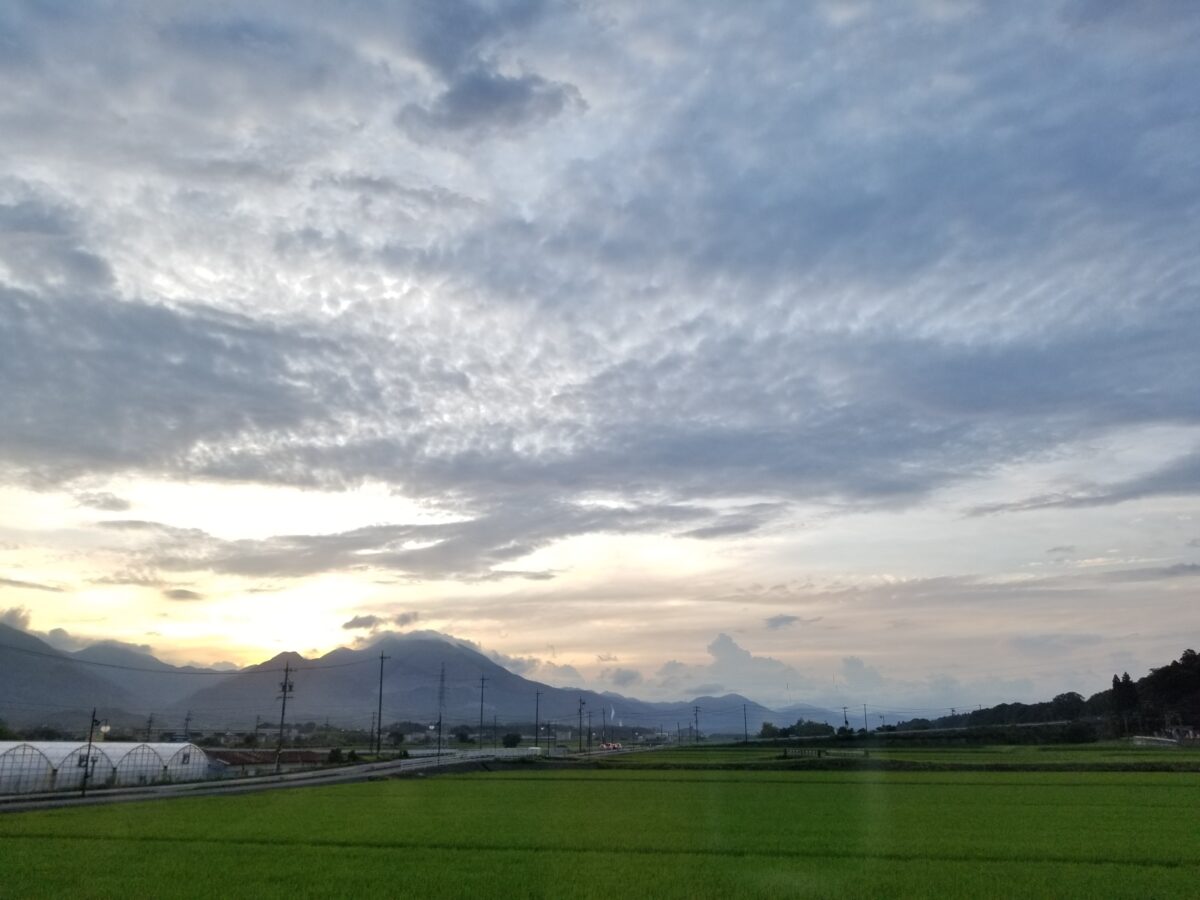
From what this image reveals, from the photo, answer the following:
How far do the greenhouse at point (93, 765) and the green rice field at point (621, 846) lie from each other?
46.4 feet

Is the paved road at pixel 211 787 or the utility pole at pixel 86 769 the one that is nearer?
the paved road at pixel 211 787

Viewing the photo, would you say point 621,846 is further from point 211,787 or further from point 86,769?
point 86,769

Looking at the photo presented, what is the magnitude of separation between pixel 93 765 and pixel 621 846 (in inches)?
1683

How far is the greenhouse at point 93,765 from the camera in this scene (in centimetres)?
4772

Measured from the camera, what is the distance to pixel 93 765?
2077 inches

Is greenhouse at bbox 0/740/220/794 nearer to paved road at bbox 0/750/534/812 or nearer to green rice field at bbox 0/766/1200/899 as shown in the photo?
paved road at bbox 0/750/534/812

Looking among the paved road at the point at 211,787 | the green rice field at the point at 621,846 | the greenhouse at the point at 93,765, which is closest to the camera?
the green rice field at the point at 621,846

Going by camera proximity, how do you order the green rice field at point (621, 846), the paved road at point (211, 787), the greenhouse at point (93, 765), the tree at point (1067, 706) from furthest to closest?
the tree at point (1067, 706) → the greenhouse at point (93, 765) → the paved road at point (211, 787) → the green rice field at point (621, 846)

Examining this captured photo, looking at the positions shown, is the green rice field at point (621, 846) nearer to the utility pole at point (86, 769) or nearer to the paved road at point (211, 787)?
the paved road at point (211, 787)

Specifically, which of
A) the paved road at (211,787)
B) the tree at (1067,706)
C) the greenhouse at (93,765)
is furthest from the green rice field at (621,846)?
the tree at (1067,706)

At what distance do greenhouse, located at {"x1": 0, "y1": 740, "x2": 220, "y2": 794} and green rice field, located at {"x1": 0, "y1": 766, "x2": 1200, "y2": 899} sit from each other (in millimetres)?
14130

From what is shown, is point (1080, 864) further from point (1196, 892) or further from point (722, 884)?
point (722, 884)

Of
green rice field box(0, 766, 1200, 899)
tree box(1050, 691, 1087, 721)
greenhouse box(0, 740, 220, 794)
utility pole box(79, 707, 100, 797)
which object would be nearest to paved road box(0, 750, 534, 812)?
utility pole box(79, 707, 100, 797)

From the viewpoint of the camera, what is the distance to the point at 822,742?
128375 mm
